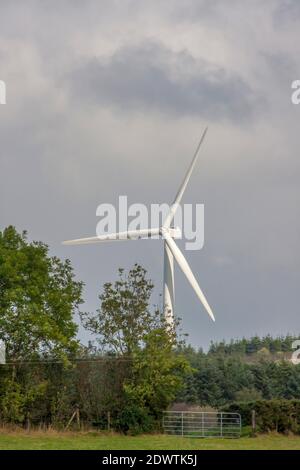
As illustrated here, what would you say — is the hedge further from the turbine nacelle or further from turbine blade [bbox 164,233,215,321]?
the turbine nacelle

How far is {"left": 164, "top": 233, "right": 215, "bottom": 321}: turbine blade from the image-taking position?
55.4 meters

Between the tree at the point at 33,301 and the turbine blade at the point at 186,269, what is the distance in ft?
23.2

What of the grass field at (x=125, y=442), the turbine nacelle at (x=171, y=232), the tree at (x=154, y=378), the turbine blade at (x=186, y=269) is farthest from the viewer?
the turbine nacelle at (x=171, y=232)

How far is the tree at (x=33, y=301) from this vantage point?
4875cm

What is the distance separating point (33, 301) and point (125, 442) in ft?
36.8

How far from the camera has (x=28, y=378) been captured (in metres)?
A: 49.7

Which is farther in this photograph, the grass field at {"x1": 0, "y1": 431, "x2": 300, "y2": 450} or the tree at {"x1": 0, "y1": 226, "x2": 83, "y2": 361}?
the tree at {"x1": 0, "y1": 226, "x2": 83, "y2": 361}

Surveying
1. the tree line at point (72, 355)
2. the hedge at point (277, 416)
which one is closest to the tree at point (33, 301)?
the tree line at point (72, 355)

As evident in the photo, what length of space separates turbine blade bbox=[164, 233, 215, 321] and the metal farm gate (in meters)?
7.13

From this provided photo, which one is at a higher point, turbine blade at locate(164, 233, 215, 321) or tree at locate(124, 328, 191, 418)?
turbine blade at locate(164, 233, 215, 321)

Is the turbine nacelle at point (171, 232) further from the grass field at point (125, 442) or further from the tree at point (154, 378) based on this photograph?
the grass field at point (125, 442)

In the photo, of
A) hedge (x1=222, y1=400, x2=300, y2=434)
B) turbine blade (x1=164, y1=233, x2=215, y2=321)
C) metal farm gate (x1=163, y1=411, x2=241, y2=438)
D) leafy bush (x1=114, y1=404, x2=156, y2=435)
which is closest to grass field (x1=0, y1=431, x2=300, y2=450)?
leafy bush (x1=114, y1=404, x2=156, y2=435)
